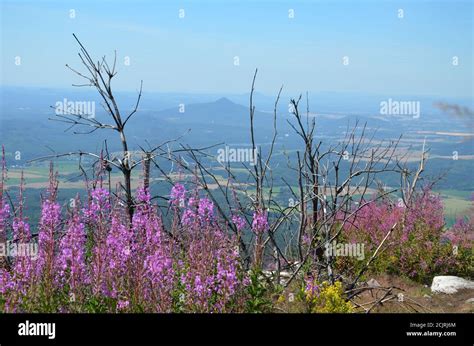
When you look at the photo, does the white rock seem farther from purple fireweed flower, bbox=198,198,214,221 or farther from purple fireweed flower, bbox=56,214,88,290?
purple fireweed flower, bbox=56,214,88,290

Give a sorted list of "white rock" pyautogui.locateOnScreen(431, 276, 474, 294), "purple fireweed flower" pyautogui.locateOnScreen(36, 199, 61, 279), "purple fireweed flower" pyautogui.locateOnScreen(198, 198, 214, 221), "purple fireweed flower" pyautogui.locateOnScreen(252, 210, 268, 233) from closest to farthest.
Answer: "purple fireweed flower" pyautogui.locateOnScreen(36, 199, 61, 279) < "purple fireweed flower" pyautogui.locateOnScreen(198, 198, 214, 221) < "purple fireweed flower" pyautogui.locateOnScreen(252, 210, 268, 233) < "white rock" pyautogui.locateOnScreen(431, 276, 474, 294)

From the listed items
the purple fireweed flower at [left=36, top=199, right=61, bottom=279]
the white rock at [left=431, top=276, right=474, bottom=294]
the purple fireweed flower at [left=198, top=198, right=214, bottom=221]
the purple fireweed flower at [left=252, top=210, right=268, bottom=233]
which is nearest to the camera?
the purple fireweed flower at [left=36, top=199, right=61, bottom=279]

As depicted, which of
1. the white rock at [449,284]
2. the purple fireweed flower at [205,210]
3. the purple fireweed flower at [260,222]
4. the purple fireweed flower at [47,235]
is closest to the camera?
the purple fireweed flower at [47,235]

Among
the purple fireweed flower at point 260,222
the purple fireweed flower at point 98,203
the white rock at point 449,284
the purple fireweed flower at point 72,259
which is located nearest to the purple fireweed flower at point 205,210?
the purple fireweed flower at point 260,222

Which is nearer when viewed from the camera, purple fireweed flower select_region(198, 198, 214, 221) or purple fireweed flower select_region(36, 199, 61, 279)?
purple fireweed flower select_region(36, 199, 61, 279)

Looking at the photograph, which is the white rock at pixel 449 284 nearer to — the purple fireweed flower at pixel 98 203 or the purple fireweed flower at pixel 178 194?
the purple fireweed flower at pixel 178 194

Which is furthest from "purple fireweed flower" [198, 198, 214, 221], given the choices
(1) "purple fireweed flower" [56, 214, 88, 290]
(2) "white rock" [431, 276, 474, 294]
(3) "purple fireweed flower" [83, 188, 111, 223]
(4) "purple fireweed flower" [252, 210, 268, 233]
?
(2) "white rock" [431, 276, 474, 294]

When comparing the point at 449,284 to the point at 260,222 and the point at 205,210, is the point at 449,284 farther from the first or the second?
the point at 205,210
